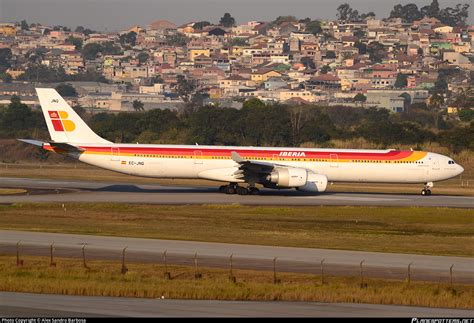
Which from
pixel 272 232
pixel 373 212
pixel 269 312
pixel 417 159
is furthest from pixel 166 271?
pixel 417 159

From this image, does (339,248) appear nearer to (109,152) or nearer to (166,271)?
(166,271)

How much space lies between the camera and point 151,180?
83.6 metres

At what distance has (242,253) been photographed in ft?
147

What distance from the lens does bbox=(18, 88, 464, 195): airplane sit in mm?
69688

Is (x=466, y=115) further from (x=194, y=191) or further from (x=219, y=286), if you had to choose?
(x=219, y=286)

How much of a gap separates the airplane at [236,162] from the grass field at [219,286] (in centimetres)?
2947

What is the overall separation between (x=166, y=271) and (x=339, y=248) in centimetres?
1026

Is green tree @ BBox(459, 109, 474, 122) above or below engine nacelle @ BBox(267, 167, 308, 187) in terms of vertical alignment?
below

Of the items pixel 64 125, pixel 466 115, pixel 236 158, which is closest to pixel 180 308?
pixel 236 158

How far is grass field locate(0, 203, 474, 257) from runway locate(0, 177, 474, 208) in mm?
→ 2953

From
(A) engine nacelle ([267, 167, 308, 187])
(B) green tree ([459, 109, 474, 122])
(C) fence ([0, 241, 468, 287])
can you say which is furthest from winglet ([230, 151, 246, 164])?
(B) green tree ([459, 109, 474, 122])

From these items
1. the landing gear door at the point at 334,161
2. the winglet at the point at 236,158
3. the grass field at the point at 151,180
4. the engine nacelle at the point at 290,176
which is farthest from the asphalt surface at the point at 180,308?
the grass field at the point at 151,180

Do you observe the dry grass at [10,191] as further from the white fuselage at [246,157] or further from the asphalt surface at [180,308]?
the asphalt surface at [180,308]

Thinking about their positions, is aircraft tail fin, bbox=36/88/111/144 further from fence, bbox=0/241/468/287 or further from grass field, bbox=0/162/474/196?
fence, bbox=0/241/468/287
